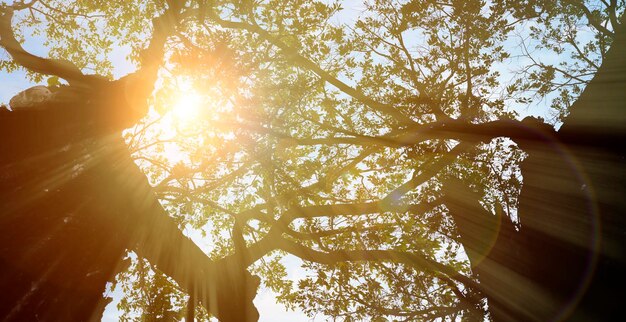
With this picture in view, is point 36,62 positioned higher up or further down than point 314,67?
further down

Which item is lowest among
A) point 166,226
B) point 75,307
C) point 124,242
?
point 75,307

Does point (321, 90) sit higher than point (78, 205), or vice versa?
point (321, 90)

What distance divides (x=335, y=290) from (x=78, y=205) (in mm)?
7175

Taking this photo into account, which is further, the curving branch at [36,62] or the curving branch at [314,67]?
the curving branch at [314,67]

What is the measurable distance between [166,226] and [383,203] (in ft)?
15.5

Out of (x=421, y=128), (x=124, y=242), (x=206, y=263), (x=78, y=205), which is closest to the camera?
(x=78, y=205)

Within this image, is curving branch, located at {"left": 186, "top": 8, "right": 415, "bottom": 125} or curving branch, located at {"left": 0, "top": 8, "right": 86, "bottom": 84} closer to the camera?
curving branch, located at {"left": 0, "top": 8, "right": 86, "bottom": 84}

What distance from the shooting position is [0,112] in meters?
3.96

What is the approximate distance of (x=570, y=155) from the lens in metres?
5.52

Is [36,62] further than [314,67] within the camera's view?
No

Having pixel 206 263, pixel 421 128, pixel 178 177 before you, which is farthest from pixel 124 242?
pixel 421 128

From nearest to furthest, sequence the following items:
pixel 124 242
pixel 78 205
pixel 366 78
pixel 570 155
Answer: pixel 78 205, pixel 124 242, pixel 570 155, pixel 366 78

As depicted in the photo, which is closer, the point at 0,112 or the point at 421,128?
the point at 0,112

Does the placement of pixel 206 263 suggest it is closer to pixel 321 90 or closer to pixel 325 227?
pixel 325 227
